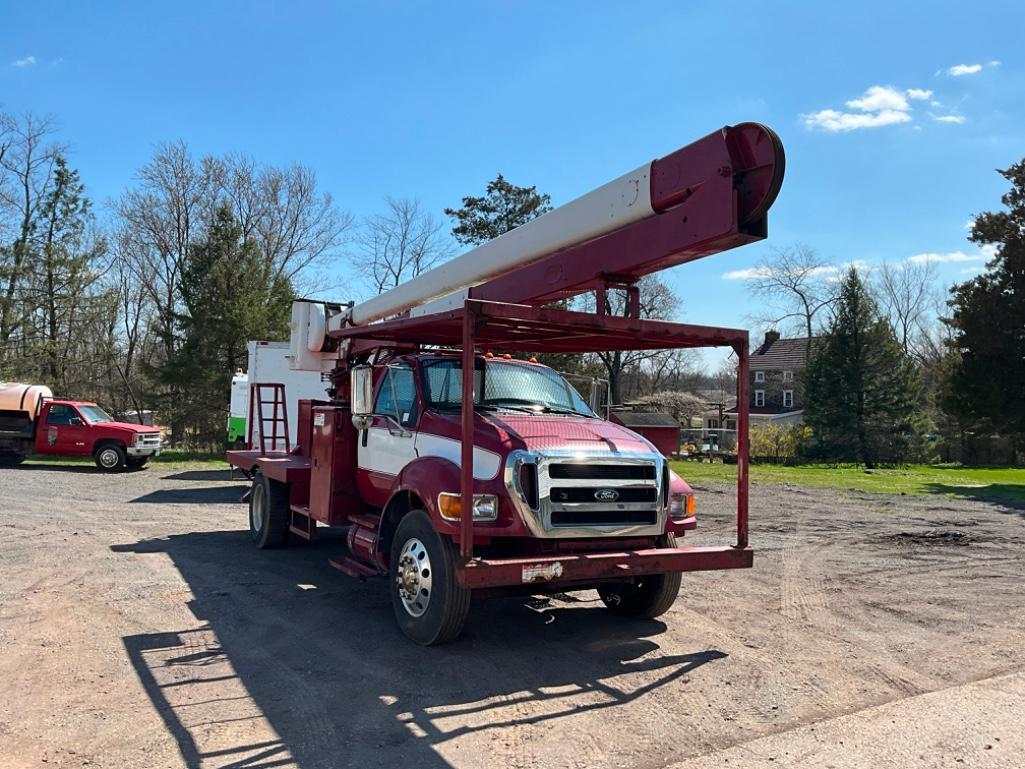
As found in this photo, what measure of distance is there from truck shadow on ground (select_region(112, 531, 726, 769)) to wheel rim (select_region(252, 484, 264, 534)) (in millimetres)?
2186

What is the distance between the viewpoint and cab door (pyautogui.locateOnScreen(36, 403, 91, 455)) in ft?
71.4

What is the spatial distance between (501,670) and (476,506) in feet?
3.78

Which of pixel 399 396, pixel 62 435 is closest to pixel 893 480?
pixel 399 396

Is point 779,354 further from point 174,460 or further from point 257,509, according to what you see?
point 257,509

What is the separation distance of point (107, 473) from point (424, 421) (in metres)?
18.1

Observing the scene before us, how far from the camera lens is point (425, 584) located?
Answer: 19.2 ft

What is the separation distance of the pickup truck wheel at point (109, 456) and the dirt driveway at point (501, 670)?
13.2 m

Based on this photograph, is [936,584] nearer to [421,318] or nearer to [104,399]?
[421,318]

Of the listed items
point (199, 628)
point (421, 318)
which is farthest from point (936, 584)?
point (199, 628)

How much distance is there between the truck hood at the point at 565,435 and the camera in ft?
19.2

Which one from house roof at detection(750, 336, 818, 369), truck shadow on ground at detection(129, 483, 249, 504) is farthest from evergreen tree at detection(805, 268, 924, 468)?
house roof at detection(750, 336, 818, 369)

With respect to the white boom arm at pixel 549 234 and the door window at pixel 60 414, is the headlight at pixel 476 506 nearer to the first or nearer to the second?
the white boom arm at pixel 549 234

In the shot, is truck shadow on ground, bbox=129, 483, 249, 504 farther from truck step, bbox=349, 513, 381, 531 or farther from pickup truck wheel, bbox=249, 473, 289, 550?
truck step, bbox=349, 513, 381, 531

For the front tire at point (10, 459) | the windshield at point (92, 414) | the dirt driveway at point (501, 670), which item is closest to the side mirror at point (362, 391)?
the dirt driveway at point (501, 670)
